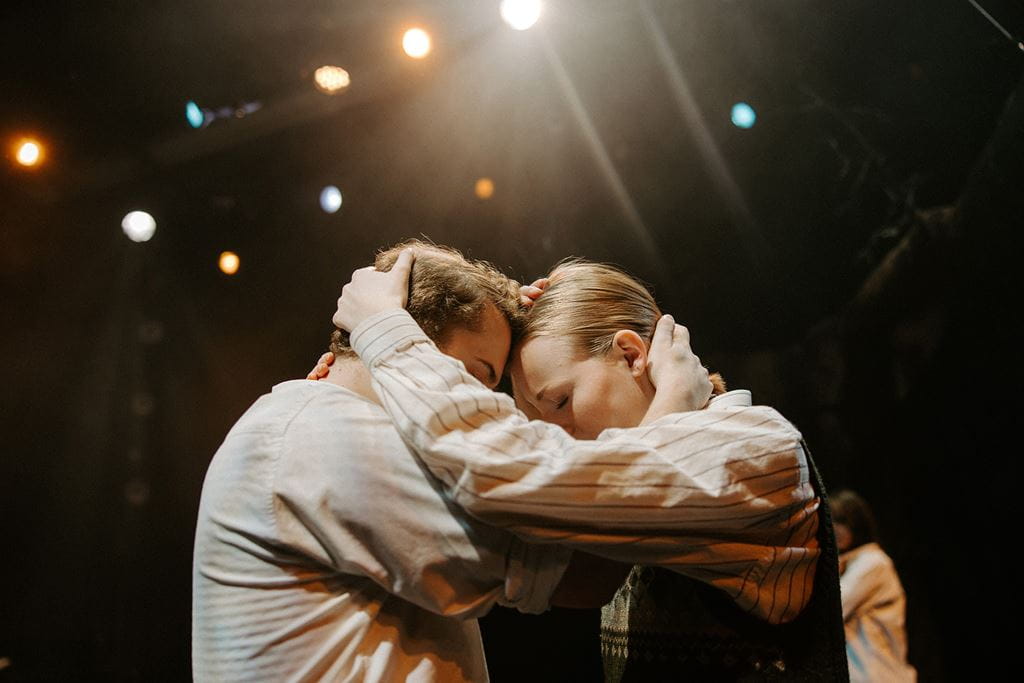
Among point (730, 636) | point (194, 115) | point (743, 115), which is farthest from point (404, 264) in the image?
point (743, 115)

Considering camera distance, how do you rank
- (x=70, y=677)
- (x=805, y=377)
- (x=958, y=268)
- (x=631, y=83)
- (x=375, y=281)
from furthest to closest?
(x=805, y=377), (x=958, y=268), (x=631, y=83), (x=70, y=677), (x=375, y=281)

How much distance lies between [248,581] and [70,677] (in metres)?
2.54

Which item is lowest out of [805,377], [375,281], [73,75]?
[805,377]

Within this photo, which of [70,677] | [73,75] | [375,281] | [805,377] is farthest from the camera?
[805,377]

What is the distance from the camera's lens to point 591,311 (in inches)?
55.2

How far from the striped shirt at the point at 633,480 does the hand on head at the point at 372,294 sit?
0.43ft

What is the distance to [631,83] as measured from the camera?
352 centimetres

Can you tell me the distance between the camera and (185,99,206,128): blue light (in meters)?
2.88

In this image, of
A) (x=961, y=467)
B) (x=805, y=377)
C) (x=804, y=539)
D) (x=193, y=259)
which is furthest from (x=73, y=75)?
(x=961, y=467)

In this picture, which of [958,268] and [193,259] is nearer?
[193,259]

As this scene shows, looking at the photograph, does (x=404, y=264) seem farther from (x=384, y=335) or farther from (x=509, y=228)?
(x=509, y=228)

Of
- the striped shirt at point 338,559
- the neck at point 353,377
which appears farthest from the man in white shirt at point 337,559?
the neck at point 353,377

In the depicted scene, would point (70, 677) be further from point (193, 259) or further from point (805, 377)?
point (805, 377)

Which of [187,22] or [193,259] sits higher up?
[187,22]
